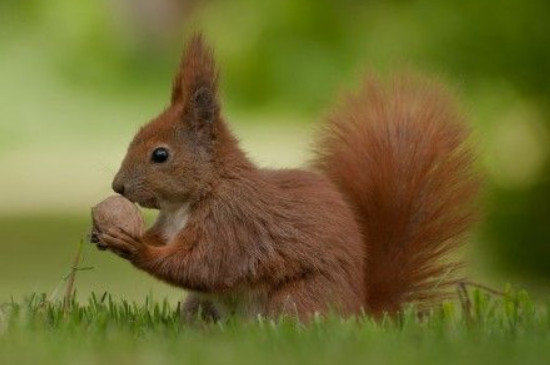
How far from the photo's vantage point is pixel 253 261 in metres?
4.41

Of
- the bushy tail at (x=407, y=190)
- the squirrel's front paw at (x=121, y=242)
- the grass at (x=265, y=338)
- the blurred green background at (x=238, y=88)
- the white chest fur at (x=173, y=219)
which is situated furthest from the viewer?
the blurred green background at (x=238, y=88)

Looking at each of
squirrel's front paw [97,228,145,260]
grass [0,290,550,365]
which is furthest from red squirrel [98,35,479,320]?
grass [0,290,550,365]

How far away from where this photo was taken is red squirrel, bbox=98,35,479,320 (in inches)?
174

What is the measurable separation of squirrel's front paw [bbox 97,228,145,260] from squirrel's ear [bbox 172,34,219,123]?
0.38 m

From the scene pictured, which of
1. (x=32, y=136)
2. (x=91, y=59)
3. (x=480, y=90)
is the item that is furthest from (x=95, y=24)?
(x=480, y=90)

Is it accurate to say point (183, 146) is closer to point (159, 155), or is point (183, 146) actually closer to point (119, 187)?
point (159, 155)

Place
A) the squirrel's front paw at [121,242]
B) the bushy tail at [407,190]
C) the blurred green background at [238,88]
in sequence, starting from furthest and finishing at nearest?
the blurred green background at [238,88] < the bushy tail at [407,190] < the squirrel's front paw at [121,242]

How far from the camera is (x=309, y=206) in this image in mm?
4488

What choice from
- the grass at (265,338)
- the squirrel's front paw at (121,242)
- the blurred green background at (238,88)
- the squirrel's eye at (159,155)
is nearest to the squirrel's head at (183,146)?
the squirrel's eye at (159,155)

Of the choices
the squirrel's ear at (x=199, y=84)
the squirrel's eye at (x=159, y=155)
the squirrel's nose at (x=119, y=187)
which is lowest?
the squirrel's nose at (x=119, y=187)

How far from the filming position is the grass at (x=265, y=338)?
12.4 feet

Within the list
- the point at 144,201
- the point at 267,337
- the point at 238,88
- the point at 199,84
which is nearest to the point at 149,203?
the point at 144,201

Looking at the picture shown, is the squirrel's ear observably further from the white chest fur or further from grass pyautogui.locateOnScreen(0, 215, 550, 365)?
grass pyautogui.locateOnScreen(0, 215, 550, 365)

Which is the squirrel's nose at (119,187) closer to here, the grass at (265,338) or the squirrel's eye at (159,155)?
the squirrel's eye at (159,155)
